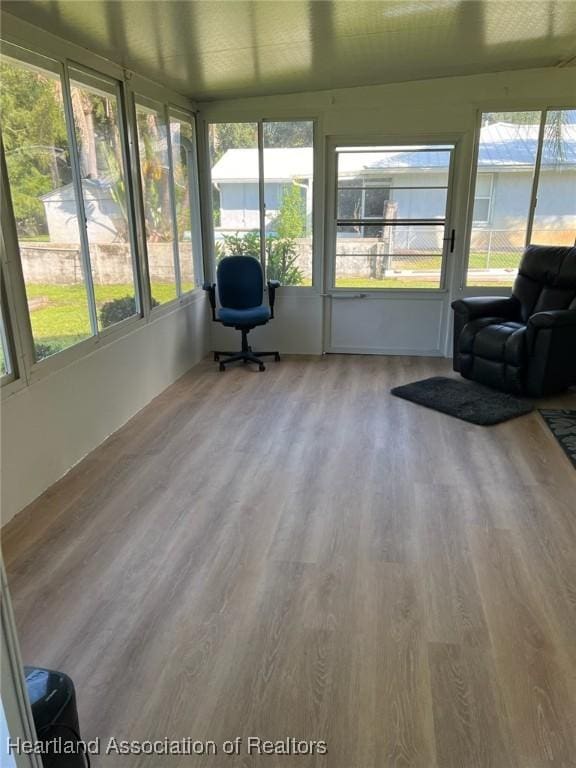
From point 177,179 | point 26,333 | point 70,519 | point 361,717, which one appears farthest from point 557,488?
point 177,179

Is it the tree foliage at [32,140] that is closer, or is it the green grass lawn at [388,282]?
the tree foliage at [32,140]

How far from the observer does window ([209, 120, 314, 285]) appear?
4.81 m

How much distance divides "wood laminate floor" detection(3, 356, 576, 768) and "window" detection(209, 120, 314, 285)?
2.24 m

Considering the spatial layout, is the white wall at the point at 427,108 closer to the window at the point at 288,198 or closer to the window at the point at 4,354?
the window at the point at 288,198

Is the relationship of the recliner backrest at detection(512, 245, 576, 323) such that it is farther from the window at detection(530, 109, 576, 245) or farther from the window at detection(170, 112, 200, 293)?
the window at detection(170, 112, 200, 293)

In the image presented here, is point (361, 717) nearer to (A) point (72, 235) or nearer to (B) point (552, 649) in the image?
(B) point (552, 649)

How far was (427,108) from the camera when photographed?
4.54 meters

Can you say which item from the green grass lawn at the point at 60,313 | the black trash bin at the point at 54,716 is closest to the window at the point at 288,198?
the green grass lawn at the point at 60,313

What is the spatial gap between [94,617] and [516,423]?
2.84 meters

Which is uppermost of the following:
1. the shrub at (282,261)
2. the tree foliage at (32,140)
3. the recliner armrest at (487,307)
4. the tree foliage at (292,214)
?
the tree foliage at (32,140)

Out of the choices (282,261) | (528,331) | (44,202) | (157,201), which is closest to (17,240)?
(44,202)

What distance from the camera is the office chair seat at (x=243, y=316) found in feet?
15.0

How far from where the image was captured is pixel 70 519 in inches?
100

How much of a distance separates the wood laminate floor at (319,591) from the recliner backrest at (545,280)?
1.30 metres
